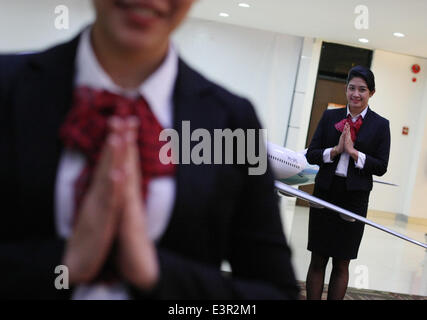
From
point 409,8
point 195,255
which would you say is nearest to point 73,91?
point 195,255

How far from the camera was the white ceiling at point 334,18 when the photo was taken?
8359mm

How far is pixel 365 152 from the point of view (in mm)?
3740

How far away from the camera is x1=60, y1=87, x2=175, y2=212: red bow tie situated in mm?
592

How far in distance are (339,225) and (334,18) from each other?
20.8 feet

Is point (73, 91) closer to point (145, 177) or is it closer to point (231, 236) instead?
point (145, 177)

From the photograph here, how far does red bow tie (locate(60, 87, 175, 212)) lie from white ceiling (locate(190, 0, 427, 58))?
311 inches

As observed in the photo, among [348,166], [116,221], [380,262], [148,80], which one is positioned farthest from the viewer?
[380,262]

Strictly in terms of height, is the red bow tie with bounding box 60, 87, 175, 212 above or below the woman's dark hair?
below
